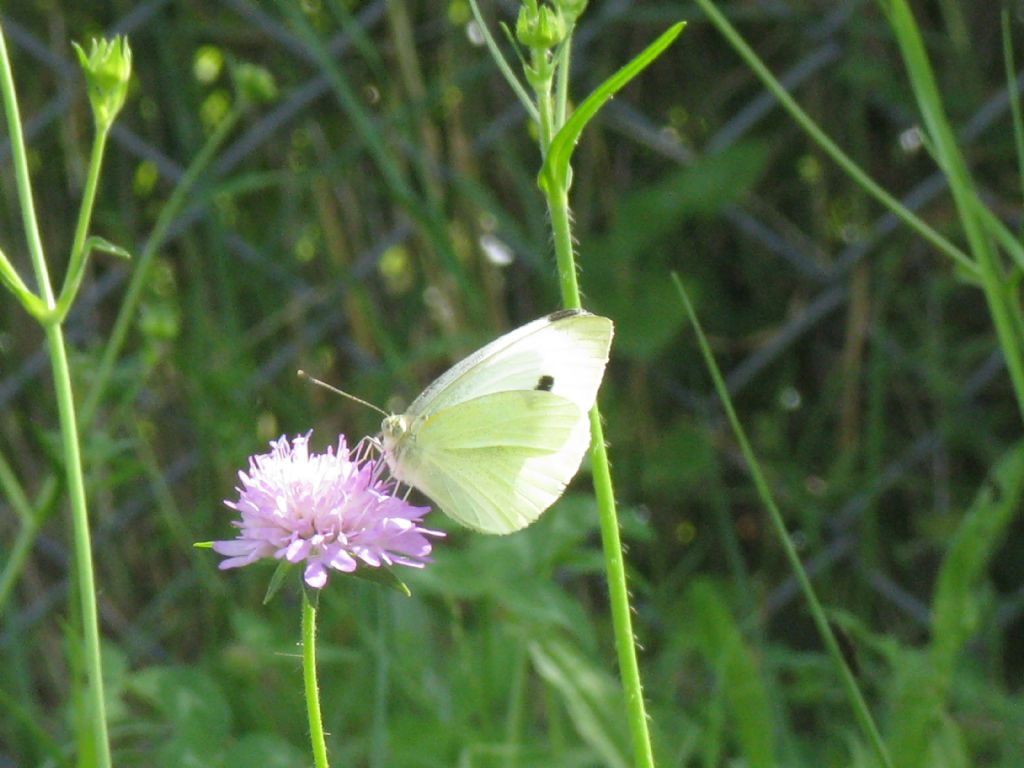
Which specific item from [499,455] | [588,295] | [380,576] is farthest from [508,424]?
[588,295]

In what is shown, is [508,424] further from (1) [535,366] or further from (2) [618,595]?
(2) [618,595]

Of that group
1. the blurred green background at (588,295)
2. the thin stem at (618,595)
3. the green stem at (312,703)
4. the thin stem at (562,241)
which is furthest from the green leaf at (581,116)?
the blurred green background at (588,295)

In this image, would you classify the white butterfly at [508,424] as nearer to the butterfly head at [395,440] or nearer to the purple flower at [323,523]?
the butterfly head at [395,440]

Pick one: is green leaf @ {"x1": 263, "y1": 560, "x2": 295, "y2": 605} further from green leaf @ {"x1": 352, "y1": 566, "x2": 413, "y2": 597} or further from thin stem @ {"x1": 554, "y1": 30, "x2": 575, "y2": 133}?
thin stem @ {"x1": 554, "y1": 30, "x2": 575, "y2": 133}

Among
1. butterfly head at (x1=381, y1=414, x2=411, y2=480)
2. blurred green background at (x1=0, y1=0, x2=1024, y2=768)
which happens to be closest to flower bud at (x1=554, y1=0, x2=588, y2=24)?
butterfly head at (x1=381, y1=414, x2=411, y2=480)

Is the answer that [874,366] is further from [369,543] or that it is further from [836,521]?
[369,543]

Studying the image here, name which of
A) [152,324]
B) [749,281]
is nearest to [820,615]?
[152,324]

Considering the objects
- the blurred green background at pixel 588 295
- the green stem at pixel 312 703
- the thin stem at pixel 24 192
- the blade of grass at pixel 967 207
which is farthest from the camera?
the blurred green background at pixel 588 295
